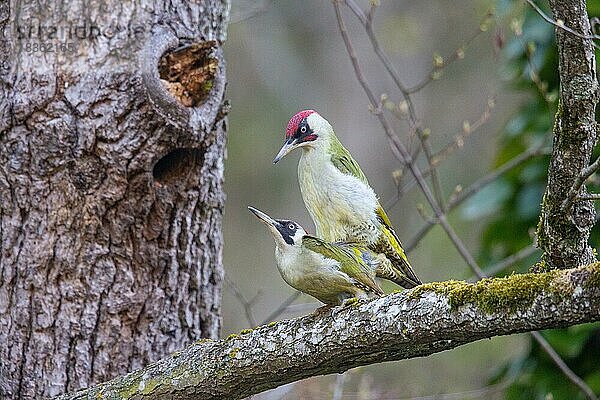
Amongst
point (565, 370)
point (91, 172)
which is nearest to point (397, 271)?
point (91, 172)

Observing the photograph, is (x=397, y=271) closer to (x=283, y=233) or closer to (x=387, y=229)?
(x=387, y=229)

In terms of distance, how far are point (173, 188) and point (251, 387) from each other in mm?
1014

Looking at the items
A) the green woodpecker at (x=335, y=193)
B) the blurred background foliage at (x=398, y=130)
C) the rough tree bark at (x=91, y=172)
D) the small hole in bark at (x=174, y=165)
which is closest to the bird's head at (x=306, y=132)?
the green woodpecker at (x=335, y=193)

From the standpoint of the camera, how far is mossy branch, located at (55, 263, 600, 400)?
215cm

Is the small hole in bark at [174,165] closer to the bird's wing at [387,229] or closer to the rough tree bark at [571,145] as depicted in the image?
the bird's wing at [387,229]

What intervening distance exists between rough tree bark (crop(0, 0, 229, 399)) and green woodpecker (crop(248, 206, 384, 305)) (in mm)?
655

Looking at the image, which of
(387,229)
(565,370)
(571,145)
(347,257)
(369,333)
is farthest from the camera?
(565,370)

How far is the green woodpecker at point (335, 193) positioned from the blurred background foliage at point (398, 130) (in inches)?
92.0

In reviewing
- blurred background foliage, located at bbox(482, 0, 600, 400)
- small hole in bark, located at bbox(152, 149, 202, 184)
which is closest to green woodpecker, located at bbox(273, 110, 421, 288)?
small hole in bark, located at bbox(152, 149, 202, 184)

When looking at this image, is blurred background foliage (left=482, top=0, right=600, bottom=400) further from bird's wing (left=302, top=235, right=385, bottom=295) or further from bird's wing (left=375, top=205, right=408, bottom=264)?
bird's wing (left=302, top=235, right=385, bottom=295)

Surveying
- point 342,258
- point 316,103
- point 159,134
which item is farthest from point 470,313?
point 316,103

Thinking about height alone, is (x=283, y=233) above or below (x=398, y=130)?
below

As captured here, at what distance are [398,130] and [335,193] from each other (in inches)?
247

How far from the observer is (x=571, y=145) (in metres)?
2.34
